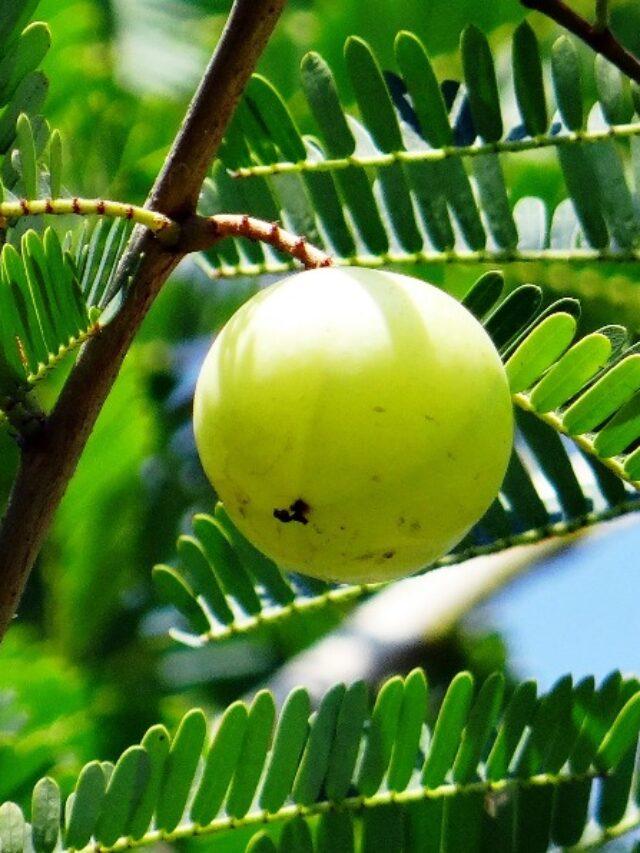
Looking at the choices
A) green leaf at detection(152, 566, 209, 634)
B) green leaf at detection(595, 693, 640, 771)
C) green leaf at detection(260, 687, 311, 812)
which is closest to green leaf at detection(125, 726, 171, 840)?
green leaf at detection(260, 687, 311, 812)

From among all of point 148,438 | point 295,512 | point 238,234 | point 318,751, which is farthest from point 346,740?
point 148,438

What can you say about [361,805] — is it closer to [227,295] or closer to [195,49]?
[227,295]

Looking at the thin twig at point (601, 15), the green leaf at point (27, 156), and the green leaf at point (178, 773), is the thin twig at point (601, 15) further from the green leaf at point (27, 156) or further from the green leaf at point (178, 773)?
the green leaf at point (178, 773)

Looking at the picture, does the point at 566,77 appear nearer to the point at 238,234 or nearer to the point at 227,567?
the point at 238,234

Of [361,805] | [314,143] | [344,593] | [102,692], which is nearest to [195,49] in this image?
[102,692]

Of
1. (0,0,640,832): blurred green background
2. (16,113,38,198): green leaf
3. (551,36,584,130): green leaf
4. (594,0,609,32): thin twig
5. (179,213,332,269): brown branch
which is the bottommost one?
(0,0,640,832): blurred green background

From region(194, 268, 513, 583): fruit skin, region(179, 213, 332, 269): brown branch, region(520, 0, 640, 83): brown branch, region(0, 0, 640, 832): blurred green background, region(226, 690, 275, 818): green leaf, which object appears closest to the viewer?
region(194, 268, 513, 583): fruit skin

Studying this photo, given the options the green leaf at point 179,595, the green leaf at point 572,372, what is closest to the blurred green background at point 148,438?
the green leaf at point 179,595

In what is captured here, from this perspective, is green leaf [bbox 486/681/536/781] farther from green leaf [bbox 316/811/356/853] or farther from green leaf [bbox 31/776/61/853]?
green leaf [bbox 31/776/61/853]
